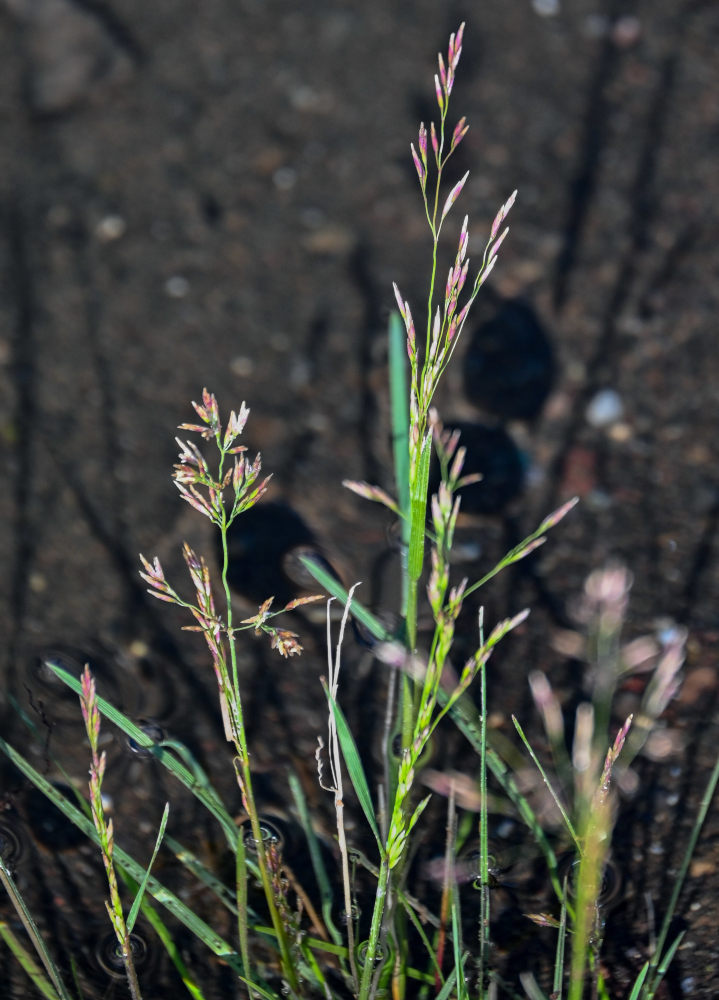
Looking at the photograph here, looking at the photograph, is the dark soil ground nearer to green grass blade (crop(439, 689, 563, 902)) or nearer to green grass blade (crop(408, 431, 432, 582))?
green grass blade (crop(439, 689, 563, 902))

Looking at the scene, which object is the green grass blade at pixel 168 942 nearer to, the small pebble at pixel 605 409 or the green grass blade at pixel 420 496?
the green grass blade at pixel 420 496

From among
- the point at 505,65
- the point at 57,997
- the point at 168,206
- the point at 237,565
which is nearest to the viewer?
the point at 57,997

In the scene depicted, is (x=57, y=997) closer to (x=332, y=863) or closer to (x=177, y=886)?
(x=177, y=886)

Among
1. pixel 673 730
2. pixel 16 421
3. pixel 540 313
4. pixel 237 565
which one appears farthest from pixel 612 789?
pixel 16 421

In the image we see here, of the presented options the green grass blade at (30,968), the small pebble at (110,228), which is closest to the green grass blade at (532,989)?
the green grass blade at (30,968)

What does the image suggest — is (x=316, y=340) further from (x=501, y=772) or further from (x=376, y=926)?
(x=376, y=926)

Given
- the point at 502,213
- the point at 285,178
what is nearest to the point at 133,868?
the point at 502,213

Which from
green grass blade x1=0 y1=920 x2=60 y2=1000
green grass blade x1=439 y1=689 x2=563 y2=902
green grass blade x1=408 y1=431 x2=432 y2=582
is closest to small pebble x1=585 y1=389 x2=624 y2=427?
green grass blade x1=439 y1=689 x2=563 y2=902
